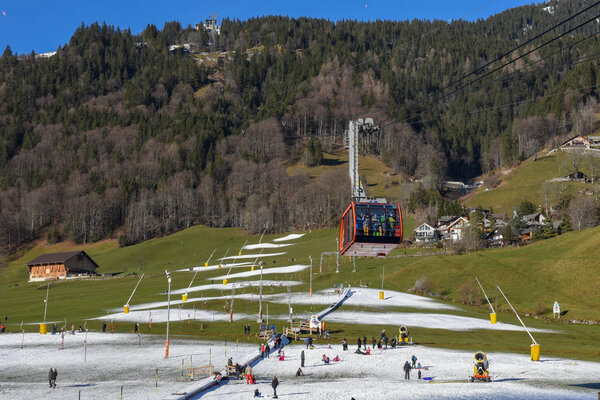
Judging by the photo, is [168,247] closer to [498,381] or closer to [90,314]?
[90,314]

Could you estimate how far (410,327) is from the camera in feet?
231

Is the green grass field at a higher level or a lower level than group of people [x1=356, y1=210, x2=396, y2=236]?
lower

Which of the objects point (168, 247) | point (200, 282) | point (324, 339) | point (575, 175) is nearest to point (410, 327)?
point (324, 339)

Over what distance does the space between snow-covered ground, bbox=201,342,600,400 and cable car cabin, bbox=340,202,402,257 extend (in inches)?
425

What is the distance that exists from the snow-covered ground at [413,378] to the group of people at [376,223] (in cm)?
1177

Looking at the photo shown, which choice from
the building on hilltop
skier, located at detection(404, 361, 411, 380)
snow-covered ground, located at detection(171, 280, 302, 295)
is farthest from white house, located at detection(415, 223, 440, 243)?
skier, located at detection(404, 361, 411, 380)

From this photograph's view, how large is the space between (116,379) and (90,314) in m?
41.4

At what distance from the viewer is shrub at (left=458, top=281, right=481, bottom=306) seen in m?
89.7

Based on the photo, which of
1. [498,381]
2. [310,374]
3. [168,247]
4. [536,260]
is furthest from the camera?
[168,247]

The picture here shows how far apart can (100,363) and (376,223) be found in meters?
28.3

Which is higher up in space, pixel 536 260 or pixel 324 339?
pixel 536 260

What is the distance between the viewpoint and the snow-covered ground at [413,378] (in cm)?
3900

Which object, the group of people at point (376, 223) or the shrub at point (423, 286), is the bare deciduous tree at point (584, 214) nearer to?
the shrub at point (423, 286)

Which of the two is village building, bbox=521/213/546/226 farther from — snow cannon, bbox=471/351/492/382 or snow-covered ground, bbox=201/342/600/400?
snow cannon, bbox=471/351/492/382
